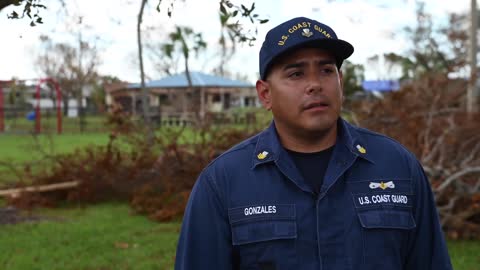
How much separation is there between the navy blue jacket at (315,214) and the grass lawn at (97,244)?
366cm

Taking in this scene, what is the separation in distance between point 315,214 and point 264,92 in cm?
55

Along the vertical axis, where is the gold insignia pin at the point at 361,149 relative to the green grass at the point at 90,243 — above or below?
above

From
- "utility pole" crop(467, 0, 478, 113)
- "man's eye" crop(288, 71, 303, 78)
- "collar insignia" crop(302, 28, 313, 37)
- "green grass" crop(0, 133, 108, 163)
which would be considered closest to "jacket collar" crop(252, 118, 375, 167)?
"man's eye" crop(288, 71, 303, 78)

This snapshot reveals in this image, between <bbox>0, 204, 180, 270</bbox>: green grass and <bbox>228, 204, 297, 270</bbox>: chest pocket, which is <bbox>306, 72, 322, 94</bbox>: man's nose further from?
<bbox>0, 204, 180, 270</bbox>: green grass

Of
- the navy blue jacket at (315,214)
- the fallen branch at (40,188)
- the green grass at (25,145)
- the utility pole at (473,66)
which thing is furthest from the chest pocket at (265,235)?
the green grass at (25,145)

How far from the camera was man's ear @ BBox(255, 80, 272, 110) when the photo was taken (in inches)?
85.5

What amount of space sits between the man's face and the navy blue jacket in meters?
0.11

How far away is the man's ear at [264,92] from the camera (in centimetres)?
217

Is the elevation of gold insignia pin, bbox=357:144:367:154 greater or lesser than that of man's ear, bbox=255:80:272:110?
lesser

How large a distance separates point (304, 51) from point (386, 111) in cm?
723

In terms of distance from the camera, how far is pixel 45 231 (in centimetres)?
715

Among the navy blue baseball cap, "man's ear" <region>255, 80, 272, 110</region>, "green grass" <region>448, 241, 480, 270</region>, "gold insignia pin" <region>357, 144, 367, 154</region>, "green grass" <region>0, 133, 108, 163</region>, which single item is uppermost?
the navy blue baseball cap

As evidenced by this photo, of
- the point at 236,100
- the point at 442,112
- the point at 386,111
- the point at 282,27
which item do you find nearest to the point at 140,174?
the point at 386,111

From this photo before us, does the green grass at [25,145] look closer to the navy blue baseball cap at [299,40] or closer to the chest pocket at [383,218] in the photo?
the navy blue baseball cap at [299,40]
